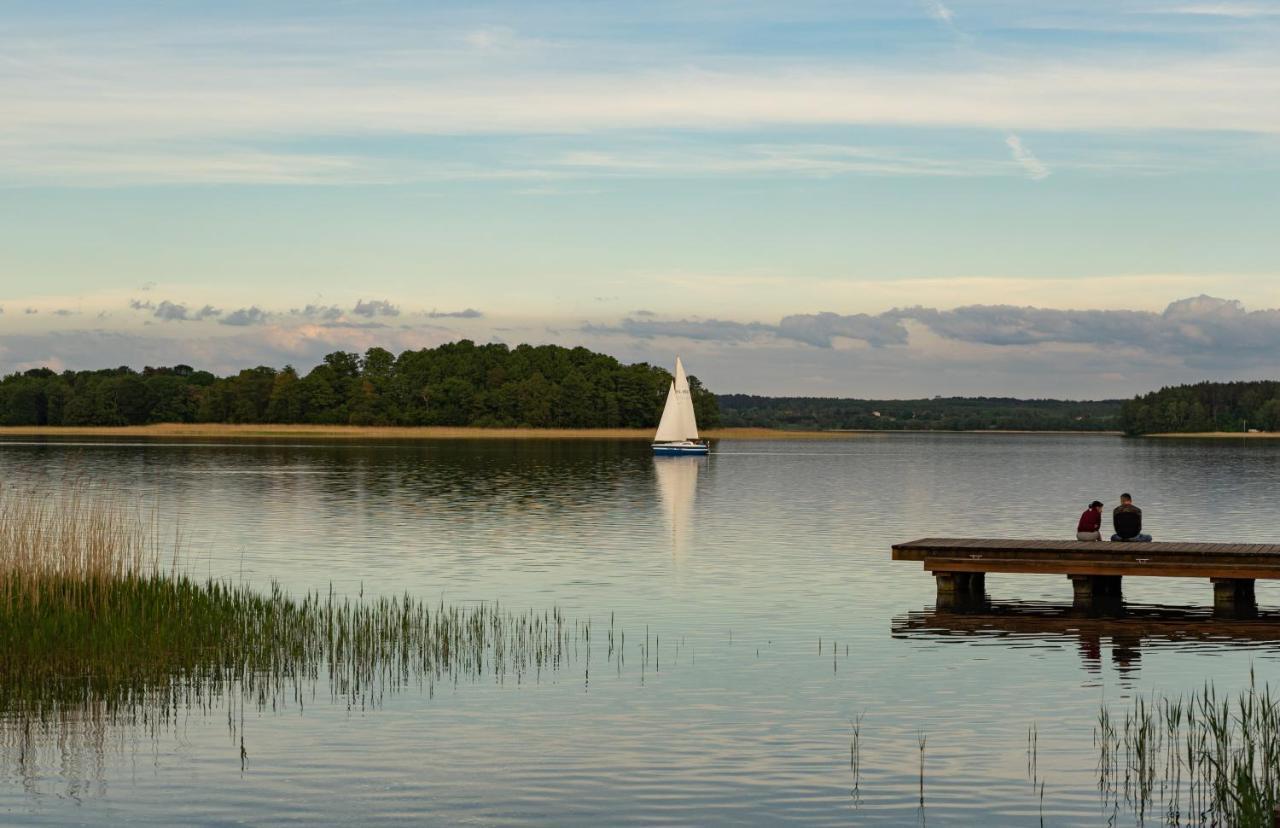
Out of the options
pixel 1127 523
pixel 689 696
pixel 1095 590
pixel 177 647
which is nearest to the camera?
pixel 689 696

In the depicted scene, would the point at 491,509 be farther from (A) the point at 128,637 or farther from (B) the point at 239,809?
(B) the point at 239,809

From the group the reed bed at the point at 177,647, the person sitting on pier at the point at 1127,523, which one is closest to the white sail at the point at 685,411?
the person sitting on pier at the point at 1127,523

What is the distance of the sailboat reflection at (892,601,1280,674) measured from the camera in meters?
27.7

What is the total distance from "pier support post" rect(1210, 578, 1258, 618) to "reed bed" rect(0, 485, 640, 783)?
13.1 m

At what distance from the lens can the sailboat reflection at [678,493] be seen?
52.4 m

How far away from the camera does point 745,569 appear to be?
41.8m

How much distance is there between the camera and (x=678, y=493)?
82.1 metres

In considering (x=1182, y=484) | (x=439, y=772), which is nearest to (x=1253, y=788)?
(x=439, y=772)

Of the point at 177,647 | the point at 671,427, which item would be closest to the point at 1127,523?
the point at 177,647

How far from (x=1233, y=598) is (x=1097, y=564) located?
2.85 meters

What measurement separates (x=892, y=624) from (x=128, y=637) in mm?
14546

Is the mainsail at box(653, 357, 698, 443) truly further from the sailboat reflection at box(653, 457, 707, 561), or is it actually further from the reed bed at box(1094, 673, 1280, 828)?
Result: the reed bed at box(1094, 673, 1280, 828)

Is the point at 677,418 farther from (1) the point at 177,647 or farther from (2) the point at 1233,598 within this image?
(1) the point at 177,647

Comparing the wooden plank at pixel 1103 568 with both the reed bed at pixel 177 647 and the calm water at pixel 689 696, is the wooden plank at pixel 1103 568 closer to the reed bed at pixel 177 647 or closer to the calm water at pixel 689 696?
the calm water at pixel 689 696
